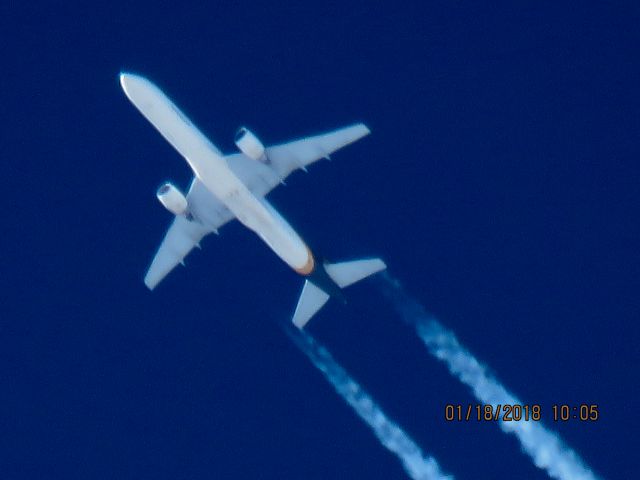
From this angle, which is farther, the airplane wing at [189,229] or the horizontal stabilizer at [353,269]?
the airplane wing at [189,229]

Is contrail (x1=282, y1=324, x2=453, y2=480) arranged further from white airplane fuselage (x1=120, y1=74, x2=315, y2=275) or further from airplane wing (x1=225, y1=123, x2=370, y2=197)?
airplane wing (x1=225, y1=123, x2=370, y2=197)

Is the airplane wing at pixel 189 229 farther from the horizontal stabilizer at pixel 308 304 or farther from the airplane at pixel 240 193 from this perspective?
the horizontal stabilizer at pixel 308 304

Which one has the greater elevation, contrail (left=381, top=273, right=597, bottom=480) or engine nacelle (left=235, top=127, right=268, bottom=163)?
engine nacelle (left=235, top=127, right=268, bottom=163)

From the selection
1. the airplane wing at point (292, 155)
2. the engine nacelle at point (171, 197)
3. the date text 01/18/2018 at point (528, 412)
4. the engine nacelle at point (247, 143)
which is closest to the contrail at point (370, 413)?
the date text 01/18/2018 at point (528, 412)

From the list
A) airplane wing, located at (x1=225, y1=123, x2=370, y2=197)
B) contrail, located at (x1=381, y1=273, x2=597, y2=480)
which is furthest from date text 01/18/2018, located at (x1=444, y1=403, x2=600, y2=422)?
airplane wing, located at (x1=225, y1=123, x2=370, y2=197)

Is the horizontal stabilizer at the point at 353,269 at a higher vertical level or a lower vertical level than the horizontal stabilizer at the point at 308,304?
higher

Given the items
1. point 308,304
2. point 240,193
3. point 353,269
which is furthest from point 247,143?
point 308,304

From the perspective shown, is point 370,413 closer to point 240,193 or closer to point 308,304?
point 308,304
